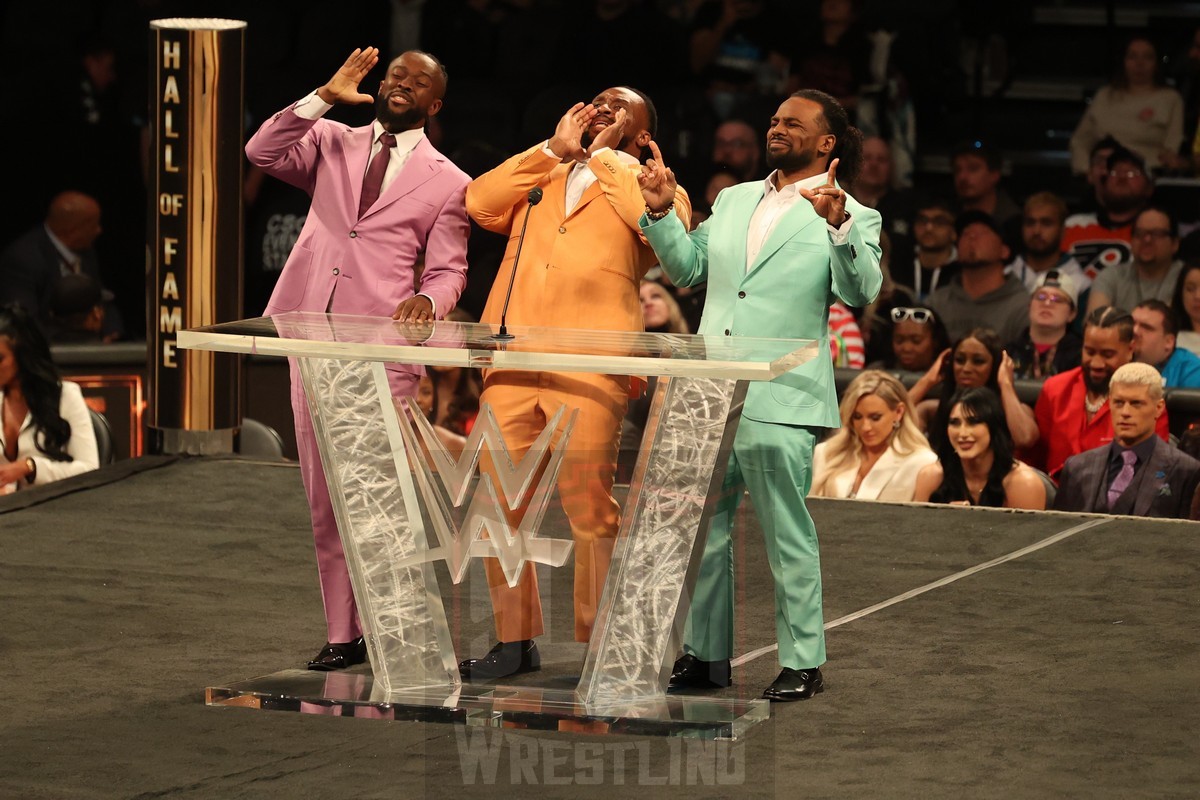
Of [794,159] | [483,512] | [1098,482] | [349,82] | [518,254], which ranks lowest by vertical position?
[1098,482]

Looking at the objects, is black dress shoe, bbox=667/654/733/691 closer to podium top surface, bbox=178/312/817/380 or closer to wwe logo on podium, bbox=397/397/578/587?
wwe logo on podium, bbox=397/397/578/587

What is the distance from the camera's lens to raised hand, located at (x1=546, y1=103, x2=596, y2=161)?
14.2ft

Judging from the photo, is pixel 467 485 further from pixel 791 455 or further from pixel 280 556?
pixel 280 556

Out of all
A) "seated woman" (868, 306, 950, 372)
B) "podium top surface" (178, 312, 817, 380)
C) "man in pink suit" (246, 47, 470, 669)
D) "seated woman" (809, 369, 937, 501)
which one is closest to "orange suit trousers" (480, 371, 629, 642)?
"podium top surface" (178, 312, 817, 380)

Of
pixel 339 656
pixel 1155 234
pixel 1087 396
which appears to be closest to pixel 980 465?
pixel 1087 396

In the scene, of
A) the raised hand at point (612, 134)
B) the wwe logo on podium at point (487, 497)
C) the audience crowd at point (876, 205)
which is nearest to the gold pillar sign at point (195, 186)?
the audience crowd at point (876, 205)

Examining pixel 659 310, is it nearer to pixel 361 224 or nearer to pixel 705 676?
pixel 361 224

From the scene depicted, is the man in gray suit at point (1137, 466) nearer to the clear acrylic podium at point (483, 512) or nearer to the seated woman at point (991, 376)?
the seated woman at point (991, 376)

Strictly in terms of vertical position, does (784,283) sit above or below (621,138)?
below

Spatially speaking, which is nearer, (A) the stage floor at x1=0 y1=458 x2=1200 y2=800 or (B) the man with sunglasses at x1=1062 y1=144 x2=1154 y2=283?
(A) the stage floor at x1=0 y1=458 x2=1200 y2=800

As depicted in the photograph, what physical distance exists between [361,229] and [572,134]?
518 millimetres

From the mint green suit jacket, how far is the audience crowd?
1.45m

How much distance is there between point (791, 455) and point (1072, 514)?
1.92 metres

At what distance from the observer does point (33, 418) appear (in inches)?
257
